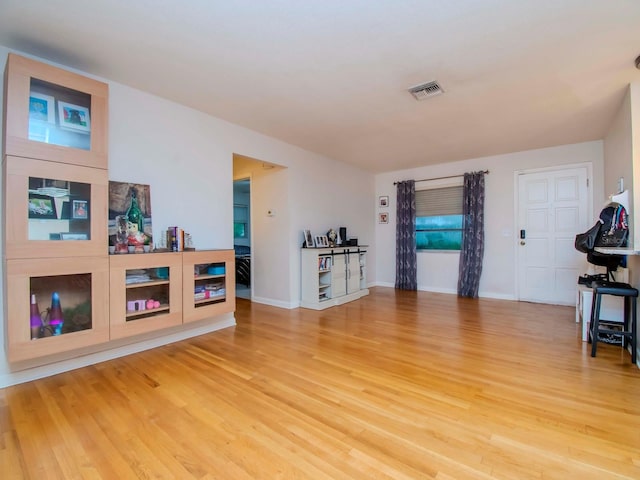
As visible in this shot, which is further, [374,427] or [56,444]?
[374,427]

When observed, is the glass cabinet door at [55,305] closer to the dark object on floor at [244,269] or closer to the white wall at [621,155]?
the dark object on floor at [244,269]

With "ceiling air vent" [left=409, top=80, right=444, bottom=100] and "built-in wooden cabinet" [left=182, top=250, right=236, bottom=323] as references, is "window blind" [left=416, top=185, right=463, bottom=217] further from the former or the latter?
"built-in wooden cabinet" [left=182, top=250, right=236, bottom=323]

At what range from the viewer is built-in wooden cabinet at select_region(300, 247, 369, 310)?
14.9ft

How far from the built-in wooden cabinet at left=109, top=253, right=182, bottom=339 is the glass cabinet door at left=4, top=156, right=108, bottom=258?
9.6 inches

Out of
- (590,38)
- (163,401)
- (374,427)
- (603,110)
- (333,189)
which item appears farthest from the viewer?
(333,189)

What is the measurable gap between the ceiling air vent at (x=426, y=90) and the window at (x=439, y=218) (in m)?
3.16

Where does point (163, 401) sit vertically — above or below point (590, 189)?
Answer: below

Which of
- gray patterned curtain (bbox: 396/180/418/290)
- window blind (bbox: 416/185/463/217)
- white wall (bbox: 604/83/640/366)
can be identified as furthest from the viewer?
gray patterned curtain (bbox: 396/180/418/290)

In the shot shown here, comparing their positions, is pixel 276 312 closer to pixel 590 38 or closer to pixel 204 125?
pixel 204 125

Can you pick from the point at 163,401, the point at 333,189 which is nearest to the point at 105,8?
the point at 163,401

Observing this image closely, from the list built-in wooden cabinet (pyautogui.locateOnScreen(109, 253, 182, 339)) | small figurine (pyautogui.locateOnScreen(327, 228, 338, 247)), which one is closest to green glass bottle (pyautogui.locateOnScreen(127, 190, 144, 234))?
built-in wooden cabinet (pyautogui.locateOnScreen(109, 253, 182, 339))

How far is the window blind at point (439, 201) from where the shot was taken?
5715 mm

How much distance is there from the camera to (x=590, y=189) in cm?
450

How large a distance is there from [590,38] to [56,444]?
423 cm
